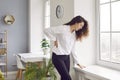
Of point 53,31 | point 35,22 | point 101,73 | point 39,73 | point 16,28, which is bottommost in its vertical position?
point 39,73

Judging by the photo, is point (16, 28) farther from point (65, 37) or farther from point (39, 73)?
point (65, 37)

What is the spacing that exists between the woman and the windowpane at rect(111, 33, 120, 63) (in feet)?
1.48

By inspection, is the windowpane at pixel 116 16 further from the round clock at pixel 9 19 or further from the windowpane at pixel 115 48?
the round clock at pixel 9 19

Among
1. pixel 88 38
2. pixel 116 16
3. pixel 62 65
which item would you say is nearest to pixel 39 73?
pixel 62 65

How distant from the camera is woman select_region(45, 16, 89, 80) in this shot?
3207 mm

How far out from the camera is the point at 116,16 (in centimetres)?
329

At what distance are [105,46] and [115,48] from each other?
0.26m

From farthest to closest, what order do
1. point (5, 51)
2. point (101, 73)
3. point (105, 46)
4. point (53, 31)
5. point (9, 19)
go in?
point (9, 19), point (5, 51), point (105, 46), point (53, 31), point (101, 73)

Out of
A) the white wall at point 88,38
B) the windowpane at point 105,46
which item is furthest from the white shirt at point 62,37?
the windowpane at point 105,46

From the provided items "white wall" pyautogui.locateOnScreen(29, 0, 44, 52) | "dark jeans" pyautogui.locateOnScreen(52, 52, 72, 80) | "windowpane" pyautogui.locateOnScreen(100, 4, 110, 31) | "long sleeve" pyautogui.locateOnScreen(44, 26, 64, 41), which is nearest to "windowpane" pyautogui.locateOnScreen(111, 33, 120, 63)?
"windowpane" pyautogui.locateOnScreen(100, 4, 110, 31)

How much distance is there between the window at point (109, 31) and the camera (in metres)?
3.28

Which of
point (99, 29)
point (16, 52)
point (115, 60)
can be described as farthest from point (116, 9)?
point (16, 52)

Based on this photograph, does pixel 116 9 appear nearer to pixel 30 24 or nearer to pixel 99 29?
pixel 99 29

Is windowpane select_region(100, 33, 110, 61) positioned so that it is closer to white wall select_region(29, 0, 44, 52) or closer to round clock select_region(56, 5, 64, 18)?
round clock select_region(56, 5, 64, 18)
